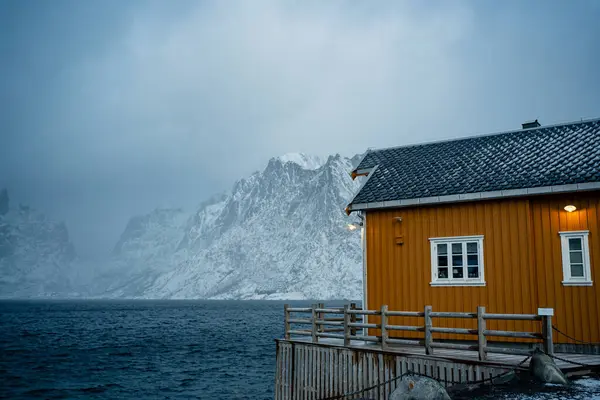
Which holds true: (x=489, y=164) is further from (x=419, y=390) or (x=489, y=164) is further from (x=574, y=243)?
(x=419, y=390)

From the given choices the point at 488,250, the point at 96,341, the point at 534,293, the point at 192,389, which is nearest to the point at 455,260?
the point at 488,250

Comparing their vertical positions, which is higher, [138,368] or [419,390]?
[419,390]

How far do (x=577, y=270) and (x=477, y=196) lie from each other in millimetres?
3618

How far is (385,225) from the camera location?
19281 millimetres

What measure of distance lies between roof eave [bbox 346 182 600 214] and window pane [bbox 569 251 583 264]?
1.88 metres

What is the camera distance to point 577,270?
16.3m

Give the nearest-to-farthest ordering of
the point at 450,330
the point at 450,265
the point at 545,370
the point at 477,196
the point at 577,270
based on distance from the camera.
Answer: the point at 545,370 → the point at 450,330 → the point at 577,270 → the point at 477,196 → the point at 450,265

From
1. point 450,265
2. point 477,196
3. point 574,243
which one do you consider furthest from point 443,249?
point 574,243

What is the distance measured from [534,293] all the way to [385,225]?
5296mm

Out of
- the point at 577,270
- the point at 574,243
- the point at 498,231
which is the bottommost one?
the point at 577,270

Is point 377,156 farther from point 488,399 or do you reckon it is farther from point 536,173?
point 488,399

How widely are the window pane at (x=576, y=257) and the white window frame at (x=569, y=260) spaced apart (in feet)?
0.38

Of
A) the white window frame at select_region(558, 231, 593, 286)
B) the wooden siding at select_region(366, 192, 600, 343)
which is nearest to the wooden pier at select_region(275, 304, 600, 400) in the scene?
the wooden siding at select_region(366, 192, 600, 343)

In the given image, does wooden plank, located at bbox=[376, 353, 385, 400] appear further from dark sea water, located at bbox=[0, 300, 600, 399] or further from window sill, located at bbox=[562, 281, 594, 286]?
window sill, located at bbox=[562, 281, 594, 286]
